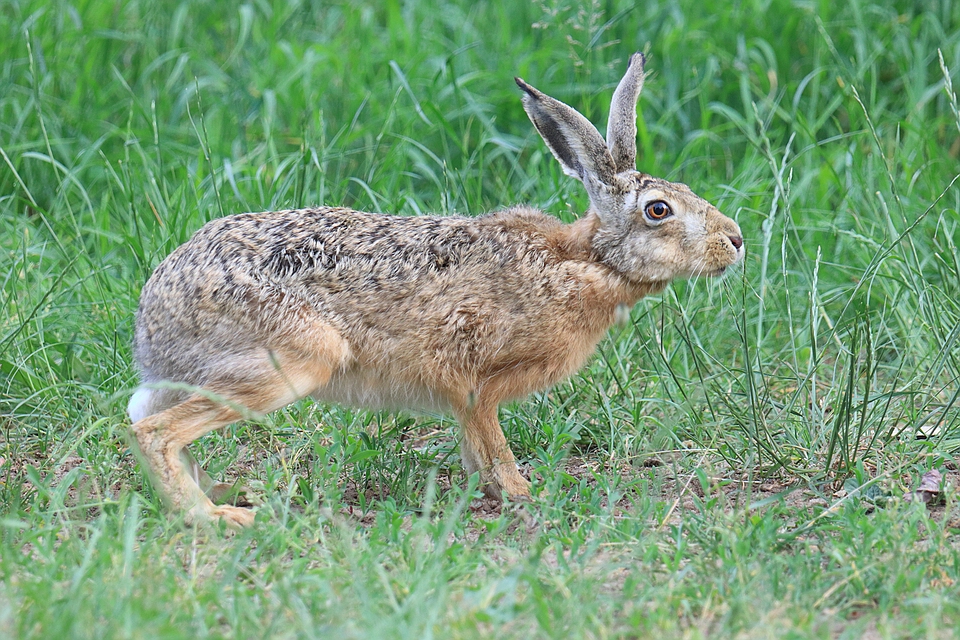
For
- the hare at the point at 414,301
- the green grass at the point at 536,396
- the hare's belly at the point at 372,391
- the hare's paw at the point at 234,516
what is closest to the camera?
the green grass at the point at 536,396

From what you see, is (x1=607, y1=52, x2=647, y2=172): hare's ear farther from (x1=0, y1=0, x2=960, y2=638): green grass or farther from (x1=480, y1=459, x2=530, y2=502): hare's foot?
(x1=480, y1=459, x2=530, y2=502): hare's foot

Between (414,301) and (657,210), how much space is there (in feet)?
3.22

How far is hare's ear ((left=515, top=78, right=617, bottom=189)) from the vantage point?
445 centimetres

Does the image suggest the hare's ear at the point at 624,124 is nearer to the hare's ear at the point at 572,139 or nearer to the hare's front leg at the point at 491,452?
the hare's ear at the point at 572,139

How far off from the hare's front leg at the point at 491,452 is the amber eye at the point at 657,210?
36.3 inches

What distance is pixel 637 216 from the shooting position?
453 cm

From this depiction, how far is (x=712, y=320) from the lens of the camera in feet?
17.5

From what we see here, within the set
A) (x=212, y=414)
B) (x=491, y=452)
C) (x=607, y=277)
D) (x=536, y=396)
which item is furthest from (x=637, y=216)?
(x=212, y=414)

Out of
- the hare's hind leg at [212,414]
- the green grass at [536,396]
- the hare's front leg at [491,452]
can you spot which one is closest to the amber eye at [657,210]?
the green grass at [536,396]

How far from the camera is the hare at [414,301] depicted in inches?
162

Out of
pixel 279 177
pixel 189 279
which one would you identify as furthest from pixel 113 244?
pixel 189 279

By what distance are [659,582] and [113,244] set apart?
3.54 meters

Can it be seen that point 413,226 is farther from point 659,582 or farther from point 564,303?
point 659,582

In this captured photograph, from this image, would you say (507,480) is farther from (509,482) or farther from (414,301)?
(414,301)
